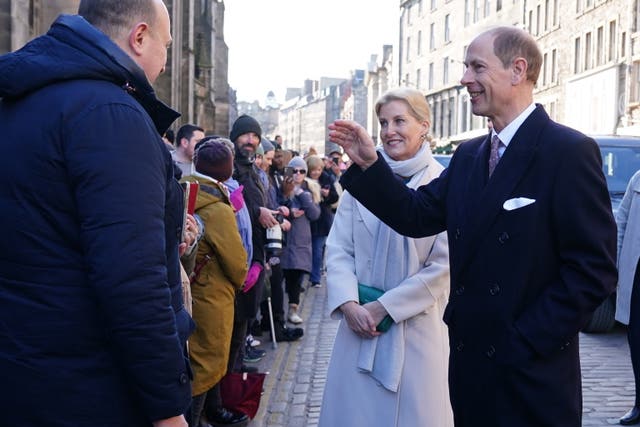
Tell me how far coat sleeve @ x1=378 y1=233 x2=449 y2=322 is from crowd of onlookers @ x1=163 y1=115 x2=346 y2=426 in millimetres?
974

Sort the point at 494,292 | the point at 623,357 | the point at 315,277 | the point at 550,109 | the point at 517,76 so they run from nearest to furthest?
the point at 494,292, the point at 517,76, the point at 623,357, the point at 315,277, the point at 550,109

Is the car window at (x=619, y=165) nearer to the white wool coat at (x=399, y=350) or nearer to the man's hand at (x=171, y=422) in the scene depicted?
the white wool coat at (x=399, y=350)

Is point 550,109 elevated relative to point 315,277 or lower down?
elevated

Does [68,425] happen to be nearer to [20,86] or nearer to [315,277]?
[20,86]

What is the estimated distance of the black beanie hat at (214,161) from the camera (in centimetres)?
512

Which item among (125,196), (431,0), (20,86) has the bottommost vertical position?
(125,196)

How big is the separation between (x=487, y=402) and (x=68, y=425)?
143 cm

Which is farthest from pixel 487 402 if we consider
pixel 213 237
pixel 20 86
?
pixel 213 237

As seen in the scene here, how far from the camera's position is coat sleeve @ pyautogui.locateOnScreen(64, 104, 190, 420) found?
212 cm

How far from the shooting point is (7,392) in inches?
88.6

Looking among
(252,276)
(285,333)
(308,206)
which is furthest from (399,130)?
(308,206)

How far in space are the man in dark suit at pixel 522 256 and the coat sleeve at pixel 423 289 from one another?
75 centimetres

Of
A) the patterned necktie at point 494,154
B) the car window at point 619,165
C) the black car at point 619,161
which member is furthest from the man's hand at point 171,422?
the car window at point 619,165

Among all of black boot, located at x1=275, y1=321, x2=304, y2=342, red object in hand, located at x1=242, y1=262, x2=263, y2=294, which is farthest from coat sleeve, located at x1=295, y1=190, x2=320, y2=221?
red object in hand, located at x1=242, y1=262, x2=263, y2=294
